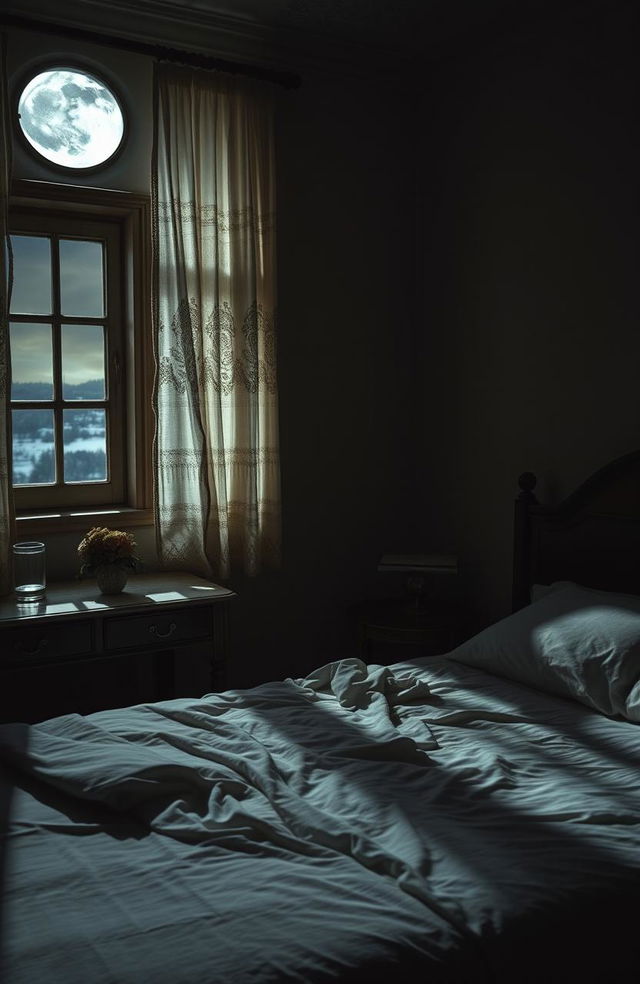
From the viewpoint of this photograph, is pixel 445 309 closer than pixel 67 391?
No

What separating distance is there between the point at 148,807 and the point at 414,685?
0.98m

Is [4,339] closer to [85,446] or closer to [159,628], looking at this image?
[85,446]

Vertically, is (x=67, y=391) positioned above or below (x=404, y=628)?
above

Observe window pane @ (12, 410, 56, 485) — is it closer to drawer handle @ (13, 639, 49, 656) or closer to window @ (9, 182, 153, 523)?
window @ (9, 182, 153, 523)

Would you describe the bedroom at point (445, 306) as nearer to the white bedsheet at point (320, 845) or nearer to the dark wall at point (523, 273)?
the dark wall at point (523, 273)

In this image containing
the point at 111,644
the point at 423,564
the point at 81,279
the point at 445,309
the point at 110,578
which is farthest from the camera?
the point at 445,309

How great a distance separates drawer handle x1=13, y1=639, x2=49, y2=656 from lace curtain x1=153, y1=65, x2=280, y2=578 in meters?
0.71

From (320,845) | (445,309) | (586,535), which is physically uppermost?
(445,309)

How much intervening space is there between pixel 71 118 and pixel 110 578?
1694 mm

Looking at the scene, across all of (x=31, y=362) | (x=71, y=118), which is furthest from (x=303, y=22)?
(x=31, y=362)

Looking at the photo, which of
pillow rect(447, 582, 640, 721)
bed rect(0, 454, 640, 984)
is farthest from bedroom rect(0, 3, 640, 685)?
bed rect(0, 454, 640, 984)

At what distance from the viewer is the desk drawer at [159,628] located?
3.00m

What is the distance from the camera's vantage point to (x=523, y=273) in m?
3.60

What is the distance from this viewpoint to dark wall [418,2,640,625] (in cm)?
320
